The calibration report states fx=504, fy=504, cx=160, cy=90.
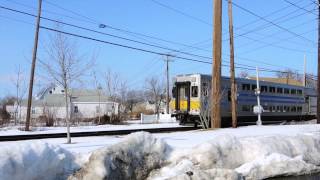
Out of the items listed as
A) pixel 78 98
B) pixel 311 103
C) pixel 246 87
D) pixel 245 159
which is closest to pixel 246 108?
pixel 246 87

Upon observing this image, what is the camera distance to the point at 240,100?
122 feet

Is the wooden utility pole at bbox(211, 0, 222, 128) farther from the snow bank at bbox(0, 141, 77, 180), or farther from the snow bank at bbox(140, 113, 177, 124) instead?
the snow bank at bbox(140, 113, 177, 124)

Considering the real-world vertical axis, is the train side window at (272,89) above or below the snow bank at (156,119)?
above

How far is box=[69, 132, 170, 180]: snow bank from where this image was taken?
10.3 m

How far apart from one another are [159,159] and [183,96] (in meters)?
23.0

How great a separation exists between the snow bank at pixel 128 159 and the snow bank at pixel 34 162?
38cm

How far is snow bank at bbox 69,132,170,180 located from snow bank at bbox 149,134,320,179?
26 centimetres

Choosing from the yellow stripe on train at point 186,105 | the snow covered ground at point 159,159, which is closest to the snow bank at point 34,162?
the snow covered ground at point 159,159

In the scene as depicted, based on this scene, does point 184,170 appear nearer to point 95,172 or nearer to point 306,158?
point 95,172

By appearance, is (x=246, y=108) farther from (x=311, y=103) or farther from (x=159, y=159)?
(x=159, y=159)

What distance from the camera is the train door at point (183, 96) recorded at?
3412cm

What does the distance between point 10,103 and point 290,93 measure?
191ft

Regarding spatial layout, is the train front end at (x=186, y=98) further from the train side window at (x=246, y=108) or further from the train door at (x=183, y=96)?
the train side window at (x=246, y=108)

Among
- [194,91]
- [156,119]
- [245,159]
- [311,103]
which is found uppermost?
[311,103]
